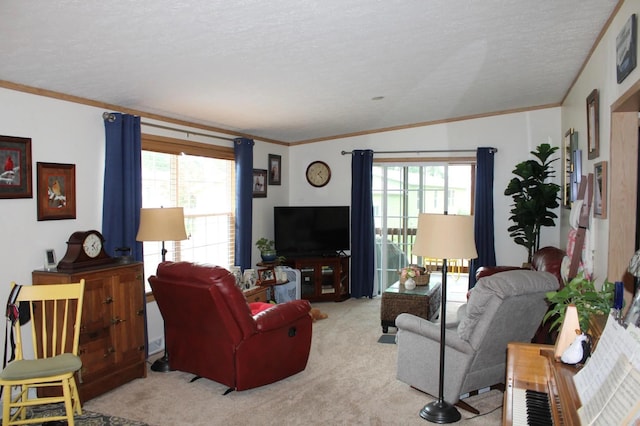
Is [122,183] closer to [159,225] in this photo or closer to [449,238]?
[159,225]

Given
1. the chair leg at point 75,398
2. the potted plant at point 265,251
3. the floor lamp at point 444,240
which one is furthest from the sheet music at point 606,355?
the potted plant at point 265,251

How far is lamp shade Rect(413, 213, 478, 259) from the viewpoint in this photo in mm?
3232

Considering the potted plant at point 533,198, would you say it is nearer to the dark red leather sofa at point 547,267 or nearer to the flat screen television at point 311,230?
the dark red leather sofa at point 547,267

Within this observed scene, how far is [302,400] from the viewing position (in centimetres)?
374

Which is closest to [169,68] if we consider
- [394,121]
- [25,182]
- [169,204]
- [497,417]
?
[25,182]

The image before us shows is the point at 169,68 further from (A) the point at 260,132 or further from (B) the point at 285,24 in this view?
(A) the point at 260,132

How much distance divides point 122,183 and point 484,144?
15.4 feet

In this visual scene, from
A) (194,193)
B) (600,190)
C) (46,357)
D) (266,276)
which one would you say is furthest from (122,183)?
(600,190)

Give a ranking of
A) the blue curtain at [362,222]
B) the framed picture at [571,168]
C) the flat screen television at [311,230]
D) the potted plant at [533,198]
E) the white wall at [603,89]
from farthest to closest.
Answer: the blue curtain at [362,222]
the flat screen television at [311,230]
the potted plant at [533,198]
the framed picture at [571,168]
the white wall at [603,89]

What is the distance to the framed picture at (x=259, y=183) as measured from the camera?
677 cm

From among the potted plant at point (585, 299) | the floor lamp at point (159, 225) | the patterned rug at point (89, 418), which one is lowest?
the patterned rug at point (89, 418)

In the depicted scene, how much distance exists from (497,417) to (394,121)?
4.19 meters

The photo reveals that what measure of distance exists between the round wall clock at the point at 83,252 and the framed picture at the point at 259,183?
301cm

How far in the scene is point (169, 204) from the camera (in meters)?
5.23
